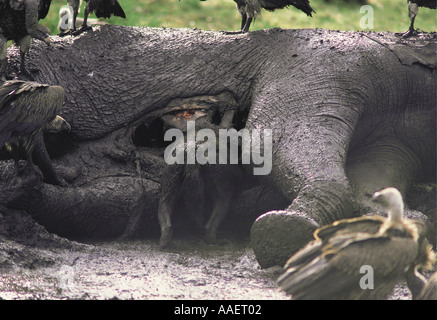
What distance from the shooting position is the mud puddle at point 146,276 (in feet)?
11.8

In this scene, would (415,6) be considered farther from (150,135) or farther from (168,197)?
(168,197)

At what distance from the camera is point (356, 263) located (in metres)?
2.94

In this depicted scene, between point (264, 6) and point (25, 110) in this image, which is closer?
point (25, 110)

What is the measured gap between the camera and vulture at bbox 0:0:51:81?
469 cm

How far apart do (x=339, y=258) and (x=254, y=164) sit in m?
1.88

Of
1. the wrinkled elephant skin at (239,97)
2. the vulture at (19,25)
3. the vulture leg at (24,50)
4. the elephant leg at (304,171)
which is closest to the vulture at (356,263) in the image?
the elephant leg at (304,171)

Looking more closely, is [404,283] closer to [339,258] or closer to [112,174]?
[339,258]

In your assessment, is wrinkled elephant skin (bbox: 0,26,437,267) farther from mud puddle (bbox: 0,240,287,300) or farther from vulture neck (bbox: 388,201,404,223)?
vulture neck (bbox: 388,201,404,223)

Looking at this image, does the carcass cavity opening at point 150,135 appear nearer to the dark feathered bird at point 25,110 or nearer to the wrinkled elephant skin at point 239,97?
the wrinkled elephant skin at point 239,97

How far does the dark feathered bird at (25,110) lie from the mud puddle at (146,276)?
2.30ft

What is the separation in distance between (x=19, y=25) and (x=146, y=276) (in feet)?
6.19

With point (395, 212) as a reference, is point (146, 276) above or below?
below

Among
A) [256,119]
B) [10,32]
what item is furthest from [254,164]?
[10,32]

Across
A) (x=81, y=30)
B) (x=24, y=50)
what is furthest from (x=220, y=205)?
(x=81, y=30)
